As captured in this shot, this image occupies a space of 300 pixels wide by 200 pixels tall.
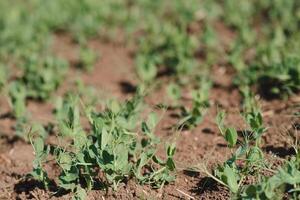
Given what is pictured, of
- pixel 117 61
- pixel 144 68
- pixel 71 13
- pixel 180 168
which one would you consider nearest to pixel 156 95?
pixel 144 68

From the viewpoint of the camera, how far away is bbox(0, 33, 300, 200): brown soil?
9.28 feet

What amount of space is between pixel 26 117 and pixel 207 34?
6.06ft

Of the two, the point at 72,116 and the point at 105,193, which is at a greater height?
the point at 72,116

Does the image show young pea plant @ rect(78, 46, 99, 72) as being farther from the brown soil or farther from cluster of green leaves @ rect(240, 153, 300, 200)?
cluster of green leaves @ rect(240, 153, 300, 200)

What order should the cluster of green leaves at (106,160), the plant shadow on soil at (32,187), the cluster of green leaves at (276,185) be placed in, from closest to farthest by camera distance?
the cluster of green leaves at (276,185) < the cluster of green leaves at (106,160) < the plant shadow on soil at (32,187)

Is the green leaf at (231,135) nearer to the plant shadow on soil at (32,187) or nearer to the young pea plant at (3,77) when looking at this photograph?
the plant shadow on soil at (32,187)

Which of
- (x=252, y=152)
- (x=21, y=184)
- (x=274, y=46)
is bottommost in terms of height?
(x=21, y=184)

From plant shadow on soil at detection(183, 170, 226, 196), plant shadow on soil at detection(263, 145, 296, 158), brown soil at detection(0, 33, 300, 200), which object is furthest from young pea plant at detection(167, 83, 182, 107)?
plant shadow on soil at detection(183, 170, 226, 196)

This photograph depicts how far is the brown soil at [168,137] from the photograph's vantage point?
9.28 feet

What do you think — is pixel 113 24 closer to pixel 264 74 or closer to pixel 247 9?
pixel 247 9

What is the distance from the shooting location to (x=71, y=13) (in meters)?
5.43

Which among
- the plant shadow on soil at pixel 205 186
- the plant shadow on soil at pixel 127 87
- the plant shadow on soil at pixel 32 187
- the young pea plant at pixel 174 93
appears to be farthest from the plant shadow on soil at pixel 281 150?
the plant shadow on soil at pixel 127 87

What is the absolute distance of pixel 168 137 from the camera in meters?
3.40

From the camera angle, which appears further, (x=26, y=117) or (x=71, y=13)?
(x=71, y=13)
